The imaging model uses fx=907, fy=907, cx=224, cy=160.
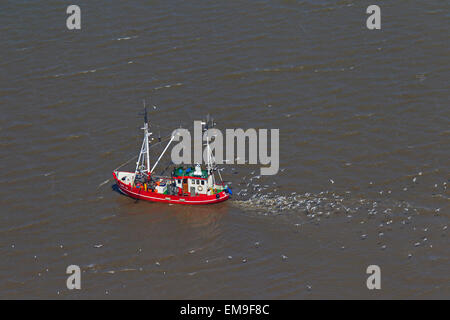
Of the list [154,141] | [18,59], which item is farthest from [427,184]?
[18,59]

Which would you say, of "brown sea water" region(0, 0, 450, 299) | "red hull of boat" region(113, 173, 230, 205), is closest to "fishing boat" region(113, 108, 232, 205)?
"red hull of boat" region(113, 173, 230, 205)

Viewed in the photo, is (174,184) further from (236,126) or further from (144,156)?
(236,126)

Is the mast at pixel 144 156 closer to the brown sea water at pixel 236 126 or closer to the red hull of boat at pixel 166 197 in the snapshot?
the red hull of boat at pixel 166 197

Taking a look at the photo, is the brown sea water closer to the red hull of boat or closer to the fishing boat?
the red hull of boat

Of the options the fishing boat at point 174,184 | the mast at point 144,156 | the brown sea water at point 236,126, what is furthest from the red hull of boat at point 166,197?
the mast at point 144,156

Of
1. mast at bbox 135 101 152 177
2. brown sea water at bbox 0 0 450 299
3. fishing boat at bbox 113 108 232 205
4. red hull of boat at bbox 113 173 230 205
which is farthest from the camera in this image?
mast at bbox 135 101 152 177

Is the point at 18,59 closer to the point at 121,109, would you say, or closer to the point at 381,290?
the point at 121,109
